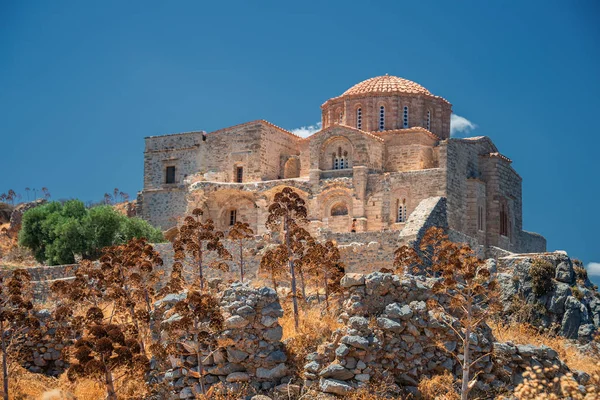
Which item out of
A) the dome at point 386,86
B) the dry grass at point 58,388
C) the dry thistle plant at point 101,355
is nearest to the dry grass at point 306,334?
the dry grass at point 58,388

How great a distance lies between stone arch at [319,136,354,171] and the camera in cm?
3909

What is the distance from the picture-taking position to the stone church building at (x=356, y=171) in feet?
120

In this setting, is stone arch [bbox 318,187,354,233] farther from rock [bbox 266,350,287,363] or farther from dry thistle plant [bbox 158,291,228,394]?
dry thistle plant [bbox 158,291,228,394]

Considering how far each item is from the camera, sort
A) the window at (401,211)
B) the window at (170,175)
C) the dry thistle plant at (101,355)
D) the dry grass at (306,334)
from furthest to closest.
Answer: the window at (170,175)
the window at (401,211)
the dry grass at (306,334)
the dry thistle plant at (101,355)

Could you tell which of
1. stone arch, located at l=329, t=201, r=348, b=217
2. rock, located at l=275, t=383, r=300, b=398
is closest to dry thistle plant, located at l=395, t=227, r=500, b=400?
rock, located at l=275, t=383, r=300, b=398

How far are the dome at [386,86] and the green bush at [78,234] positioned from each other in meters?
13.3

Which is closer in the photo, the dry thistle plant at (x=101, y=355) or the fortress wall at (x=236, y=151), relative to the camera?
the dry thistle plant at (x=101, y=355)

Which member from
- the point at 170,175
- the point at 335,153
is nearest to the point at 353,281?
the point at 335,153

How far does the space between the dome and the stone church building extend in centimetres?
7

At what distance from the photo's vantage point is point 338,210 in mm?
38531

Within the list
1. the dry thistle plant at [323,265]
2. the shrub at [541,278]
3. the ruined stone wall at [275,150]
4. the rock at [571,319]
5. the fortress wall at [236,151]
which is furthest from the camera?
the ruined stone wall at [275,150]

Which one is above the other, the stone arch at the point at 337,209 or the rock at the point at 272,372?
the stone arch at the point at 337,209

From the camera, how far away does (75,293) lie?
20328 mm

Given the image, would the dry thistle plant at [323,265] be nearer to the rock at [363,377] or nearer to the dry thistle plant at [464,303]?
the dry thistle plant at [464,303]
